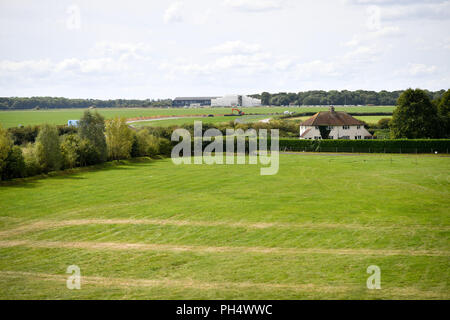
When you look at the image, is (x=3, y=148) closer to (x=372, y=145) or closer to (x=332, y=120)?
→ (x=372, y=145)

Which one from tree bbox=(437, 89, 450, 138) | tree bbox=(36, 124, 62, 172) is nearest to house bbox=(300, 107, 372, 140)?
tree bbox=(437, 89, 450, 138)

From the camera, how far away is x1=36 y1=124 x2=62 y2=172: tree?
129 feet

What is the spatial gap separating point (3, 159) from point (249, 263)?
27.8 metres

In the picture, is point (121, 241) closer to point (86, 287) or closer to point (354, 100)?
point (86, 287)

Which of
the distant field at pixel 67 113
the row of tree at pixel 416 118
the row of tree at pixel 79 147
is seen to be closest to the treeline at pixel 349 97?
the distant field at pixel 67 113

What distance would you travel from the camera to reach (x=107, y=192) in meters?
29.6

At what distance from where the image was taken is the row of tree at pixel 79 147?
3569cm

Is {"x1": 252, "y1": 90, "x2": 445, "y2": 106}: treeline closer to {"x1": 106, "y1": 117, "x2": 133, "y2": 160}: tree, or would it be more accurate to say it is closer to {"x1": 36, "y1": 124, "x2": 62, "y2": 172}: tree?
{"x1": 106, "y1": 117, "x2": 133, "y2": 160}: tree

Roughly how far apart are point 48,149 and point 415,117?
5362 centimetres

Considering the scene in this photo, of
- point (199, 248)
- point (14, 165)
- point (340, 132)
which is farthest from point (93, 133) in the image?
point (340, 132)

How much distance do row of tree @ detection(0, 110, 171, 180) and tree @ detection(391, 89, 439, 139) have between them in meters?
36.6

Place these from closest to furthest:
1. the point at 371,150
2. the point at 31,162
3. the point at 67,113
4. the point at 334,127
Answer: the point at 31,162, the point at 371,150, the point at 334,127, the point at 67,113

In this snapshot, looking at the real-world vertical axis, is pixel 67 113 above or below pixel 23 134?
above

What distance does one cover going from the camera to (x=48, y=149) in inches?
1567
